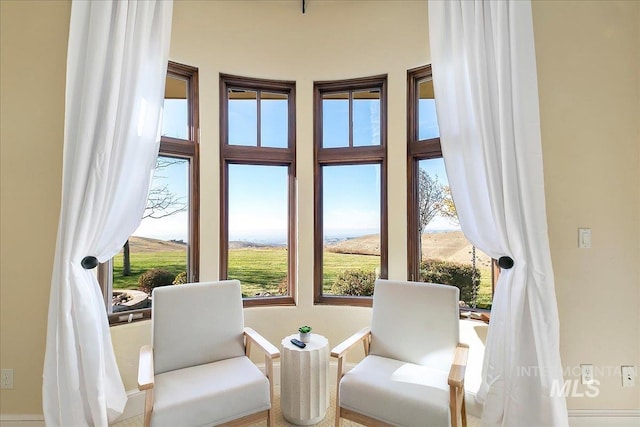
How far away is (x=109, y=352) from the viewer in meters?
1.96

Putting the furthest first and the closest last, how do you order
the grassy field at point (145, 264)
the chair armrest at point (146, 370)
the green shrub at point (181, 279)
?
1. the green shrub at point (181, 279)
2. the grassy field at point (145, 264)
3. the chair armrest at point (146, 370)

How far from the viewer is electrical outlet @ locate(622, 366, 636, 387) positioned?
2016mm

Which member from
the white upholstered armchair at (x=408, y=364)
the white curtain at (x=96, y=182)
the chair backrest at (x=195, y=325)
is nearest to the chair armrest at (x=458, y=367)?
the white upholstered armchair at (x=408, y=364)

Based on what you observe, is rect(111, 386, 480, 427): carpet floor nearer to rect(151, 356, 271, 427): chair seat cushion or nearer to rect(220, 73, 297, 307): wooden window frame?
rect(151, 356, 271, 427): chair seat cushion

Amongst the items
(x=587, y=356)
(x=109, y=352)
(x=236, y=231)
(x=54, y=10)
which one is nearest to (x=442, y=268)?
(x=587, y=356)

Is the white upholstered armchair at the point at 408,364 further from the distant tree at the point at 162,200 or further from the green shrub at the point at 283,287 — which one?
the distant tree at the point at 162,200

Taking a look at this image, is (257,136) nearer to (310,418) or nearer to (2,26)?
(2,26)

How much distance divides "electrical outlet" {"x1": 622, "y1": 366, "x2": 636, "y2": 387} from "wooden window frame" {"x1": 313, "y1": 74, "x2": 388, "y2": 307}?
1.60 meters

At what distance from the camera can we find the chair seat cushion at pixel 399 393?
1.65m

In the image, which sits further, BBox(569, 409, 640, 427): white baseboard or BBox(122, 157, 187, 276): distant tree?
A: BBox(122, 157, 187, 276): distant tree

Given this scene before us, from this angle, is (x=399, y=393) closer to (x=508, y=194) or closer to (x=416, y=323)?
(x=416, y=323)

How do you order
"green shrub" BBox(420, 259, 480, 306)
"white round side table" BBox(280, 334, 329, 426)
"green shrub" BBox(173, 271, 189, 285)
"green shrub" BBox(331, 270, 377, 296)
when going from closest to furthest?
1. "white round side table" BBox(280, 334, 329, 426)
2. "green shrub" BBox(420, 259, 480, 306)
3. "green shrub" BBox(173, 271, 189, 285)
4. "green shrub" BBox(331, 270, 377, 296)

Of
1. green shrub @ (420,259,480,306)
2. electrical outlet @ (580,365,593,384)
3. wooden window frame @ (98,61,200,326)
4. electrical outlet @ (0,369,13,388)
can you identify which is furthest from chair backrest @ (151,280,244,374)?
electrical outlet @ (580,365,593,384)

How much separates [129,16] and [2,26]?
0.88 metres
